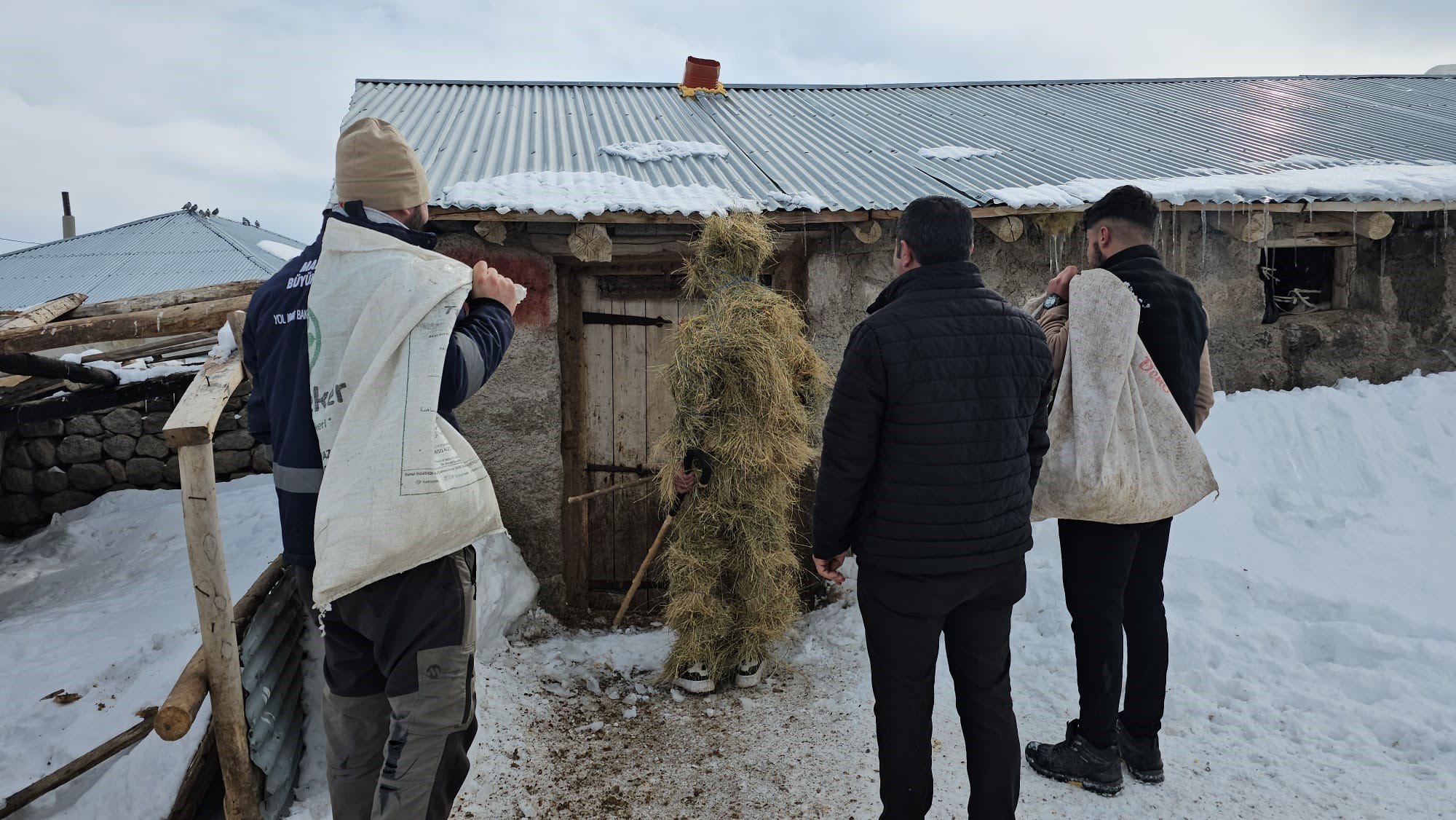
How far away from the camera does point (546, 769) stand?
→ 3316 millimetres

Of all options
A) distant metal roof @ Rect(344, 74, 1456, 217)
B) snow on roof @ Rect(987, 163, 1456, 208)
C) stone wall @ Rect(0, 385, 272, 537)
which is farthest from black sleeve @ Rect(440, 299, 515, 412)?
stone wall @ Rect(0, 385, 272, 537)

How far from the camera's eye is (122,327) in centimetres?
323

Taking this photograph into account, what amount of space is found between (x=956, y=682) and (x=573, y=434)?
3.30 metres

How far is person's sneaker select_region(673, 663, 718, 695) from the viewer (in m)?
3.95

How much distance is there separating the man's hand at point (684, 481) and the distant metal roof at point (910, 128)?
171 cm

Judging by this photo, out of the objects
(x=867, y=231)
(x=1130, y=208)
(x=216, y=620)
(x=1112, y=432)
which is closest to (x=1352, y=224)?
(x=867, y=231)

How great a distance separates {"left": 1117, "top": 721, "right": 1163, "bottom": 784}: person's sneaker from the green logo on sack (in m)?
2.81

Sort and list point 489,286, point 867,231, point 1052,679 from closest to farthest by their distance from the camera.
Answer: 1. point 489,286
2. point 1052,679
3. point 867,231

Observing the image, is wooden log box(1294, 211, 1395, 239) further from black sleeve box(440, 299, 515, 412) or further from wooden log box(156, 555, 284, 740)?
wooden log box(156, 555, 284, 740)

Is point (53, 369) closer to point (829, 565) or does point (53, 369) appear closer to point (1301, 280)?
point (829, 565)

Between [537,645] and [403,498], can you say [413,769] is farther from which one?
[537,645]

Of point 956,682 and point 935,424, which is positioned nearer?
point 935,424

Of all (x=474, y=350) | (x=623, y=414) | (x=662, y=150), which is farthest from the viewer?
(x=662, y=150)

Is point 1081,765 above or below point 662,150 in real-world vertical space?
below
